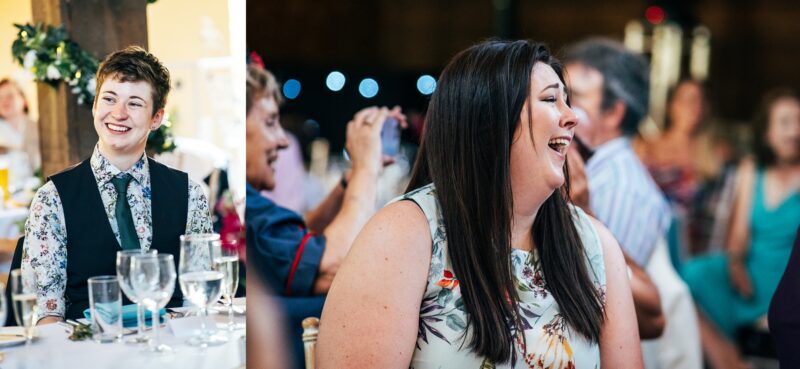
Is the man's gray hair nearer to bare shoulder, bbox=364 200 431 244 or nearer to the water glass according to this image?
bare shoulder, bbox=364 200 431 244

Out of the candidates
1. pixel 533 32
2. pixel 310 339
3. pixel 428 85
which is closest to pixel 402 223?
pixel 310 339

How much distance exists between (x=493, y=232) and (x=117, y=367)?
2.22 ft

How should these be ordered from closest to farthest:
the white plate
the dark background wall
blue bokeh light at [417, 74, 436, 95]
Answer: the white plate < blue bokeh light at [417, 74, 436, 95] < the dark background wall

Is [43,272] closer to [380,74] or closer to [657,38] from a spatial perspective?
[380,74]

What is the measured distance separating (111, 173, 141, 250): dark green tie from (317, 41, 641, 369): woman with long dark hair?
359 millimetres

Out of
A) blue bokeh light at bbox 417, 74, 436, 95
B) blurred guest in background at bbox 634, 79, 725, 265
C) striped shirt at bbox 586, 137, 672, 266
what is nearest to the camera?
blue bokeh light at bbox 417, 74, 436, 95

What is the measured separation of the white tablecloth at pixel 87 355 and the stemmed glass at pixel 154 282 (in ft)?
0.05

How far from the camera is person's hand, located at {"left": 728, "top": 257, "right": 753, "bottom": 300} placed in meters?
4.83

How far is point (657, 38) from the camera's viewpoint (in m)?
6.84

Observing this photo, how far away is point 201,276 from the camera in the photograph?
1.44 m

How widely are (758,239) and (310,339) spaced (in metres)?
3.82

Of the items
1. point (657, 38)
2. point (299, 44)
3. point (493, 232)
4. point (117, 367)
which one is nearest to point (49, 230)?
point (117, 367)

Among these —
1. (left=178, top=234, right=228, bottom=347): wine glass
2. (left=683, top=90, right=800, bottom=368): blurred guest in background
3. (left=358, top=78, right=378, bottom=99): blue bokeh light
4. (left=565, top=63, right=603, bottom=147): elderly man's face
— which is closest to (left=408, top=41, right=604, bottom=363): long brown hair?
(left=178, top=234, right=228, bottom=347): wine glass

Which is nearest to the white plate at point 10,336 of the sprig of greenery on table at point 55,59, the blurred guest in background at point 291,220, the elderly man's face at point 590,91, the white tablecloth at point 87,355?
the white tablecloth at point 87,355
